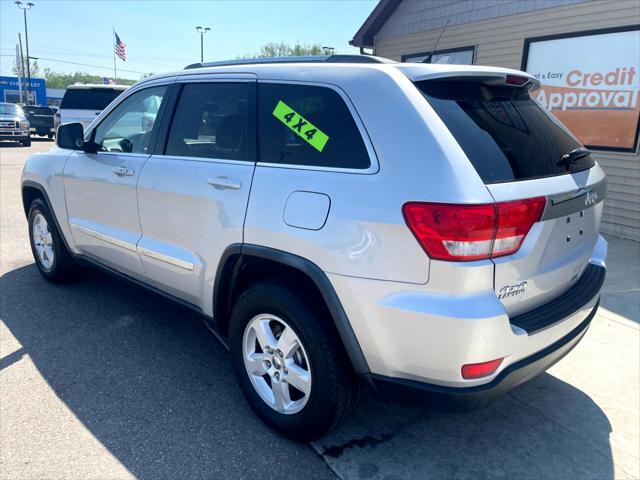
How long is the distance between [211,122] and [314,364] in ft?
5.30

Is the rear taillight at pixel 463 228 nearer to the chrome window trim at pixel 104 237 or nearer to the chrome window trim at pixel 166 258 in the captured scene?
the chrome window trim at pixel 166 258

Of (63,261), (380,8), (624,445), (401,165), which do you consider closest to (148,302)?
(63,261)

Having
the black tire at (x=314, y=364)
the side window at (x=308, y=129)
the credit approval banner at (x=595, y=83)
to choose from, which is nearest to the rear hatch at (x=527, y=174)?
the side window at (x=308, y=129)

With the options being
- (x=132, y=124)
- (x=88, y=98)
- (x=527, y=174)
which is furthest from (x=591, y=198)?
(x=88, y=98)

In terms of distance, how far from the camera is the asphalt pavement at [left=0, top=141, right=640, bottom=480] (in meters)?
2.53

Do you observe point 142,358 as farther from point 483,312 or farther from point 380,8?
point 380,8

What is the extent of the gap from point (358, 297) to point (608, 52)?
7121mm

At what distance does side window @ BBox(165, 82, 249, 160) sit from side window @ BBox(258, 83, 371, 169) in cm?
18

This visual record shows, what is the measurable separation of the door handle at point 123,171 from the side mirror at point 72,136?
51 cm

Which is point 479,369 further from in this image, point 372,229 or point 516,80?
point 516,80

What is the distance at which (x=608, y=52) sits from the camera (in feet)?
24.1

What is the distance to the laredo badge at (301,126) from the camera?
2477 mm

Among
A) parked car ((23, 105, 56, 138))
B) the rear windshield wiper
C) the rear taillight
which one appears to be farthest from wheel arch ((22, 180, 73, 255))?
parked car ((23, 105, 56, 138))

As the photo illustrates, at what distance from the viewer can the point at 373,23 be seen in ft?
37.5
